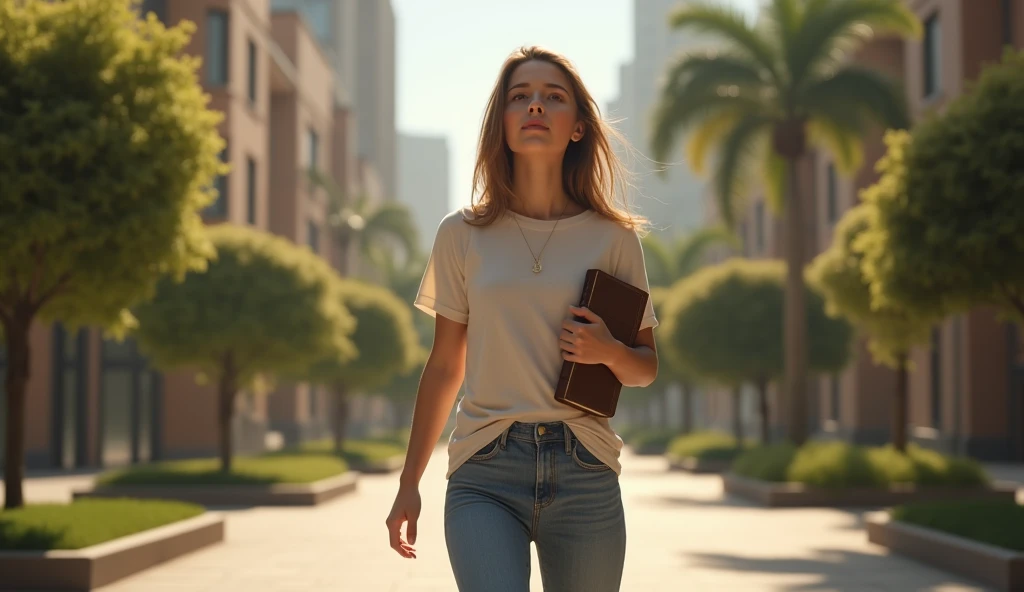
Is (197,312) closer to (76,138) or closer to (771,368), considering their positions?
(76,138)

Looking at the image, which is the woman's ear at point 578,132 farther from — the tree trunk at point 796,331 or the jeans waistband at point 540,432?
the tree trunk at point 796,331

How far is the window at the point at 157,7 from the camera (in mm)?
36250

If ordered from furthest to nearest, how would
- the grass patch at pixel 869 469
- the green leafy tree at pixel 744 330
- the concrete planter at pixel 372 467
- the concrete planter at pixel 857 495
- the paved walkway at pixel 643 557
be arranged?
1. the concrete planter at pixel 372 467
2. the green leafy tree at pixel 744 330
3. the grass patch at pixel 869 469
4. the concrete planter at pixel 857 495
5. the paved walkway at pixel 643 557

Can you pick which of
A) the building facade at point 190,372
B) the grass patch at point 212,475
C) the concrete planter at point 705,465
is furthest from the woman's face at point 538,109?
the concrete planter at point 705,465

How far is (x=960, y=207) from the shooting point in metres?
13.9

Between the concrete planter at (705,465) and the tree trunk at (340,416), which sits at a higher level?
the tree trunk at (340,416)

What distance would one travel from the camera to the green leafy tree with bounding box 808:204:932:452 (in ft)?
70.4

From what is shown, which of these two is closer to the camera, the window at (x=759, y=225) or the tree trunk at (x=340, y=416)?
the tree trunk at (x=340, y=416)

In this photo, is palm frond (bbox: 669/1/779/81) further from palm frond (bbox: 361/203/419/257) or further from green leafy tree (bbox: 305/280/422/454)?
palm frond (bbox: 361/203/419/257)

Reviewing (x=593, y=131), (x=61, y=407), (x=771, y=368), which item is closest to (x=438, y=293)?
(x=593, y=131)

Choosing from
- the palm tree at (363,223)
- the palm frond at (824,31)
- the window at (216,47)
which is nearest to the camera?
the palm frond at (824,31)

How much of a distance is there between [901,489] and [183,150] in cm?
1202

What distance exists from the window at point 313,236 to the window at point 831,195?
19.9 meters

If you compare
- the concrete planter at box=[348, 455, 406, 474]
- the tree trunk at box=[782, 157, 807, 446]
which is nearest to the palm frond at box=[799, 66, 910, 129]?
the tree trunk at box=[782, 157, 807, 446]
